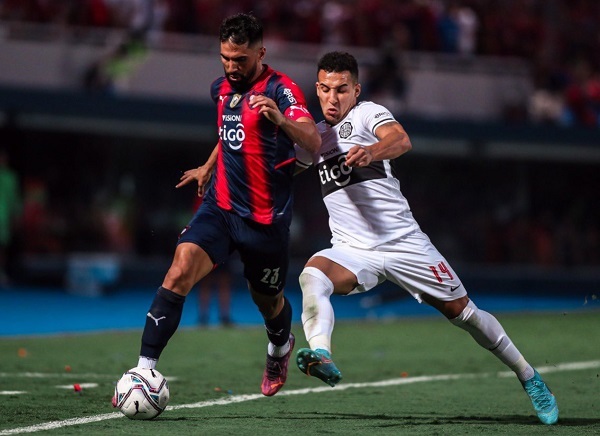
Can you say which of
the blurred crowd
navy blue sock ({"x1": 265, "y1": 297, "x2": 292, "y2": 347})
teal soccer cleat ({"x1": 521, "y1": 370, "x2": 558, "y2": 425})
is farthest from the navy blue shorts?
the blurred crowd

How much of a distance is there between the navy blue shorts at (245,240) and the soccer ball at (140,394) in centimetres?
80

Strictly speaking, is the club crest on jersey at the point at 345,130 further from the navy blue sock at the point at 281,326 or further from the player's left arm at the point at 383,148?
the navy blue sock at the point at 281,326

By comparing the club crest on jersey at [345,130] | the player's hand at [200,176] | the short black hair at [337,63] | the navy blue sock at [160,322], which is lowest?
the navy blue sock at [160,322]

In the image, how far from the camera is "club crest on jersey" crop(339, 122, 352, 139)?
7.03 m

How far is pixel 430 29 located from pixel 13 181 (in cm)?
856

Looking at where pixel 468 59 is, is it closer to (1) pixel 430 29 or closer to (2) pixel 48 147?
(1) pixel 430 29

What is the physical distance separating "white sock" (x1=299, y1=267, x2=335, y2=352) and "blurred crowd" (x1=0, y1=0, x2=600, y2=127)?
13314 millimetres

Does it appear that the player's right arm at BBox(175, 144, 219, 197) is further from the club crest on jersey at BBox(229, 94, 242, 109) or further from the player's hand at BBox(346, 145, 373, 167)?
the player's hand at BBox(346, 145, 373, 167)

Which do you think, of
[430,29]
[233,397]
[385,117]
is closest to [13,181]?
[430,29]

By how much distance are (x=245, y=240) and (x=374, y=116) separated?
3.65 ft

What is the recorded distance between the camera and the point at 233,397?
7.80 m

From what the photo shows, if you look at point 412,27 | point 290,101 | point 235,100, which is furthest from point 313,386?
point 412,27

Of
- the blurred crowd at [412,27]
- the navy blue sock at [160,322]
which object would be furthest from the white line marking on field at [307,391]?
the blurred crowd at [412,27]

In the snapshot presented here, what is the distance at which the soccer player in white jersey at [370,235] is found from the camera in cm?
683
